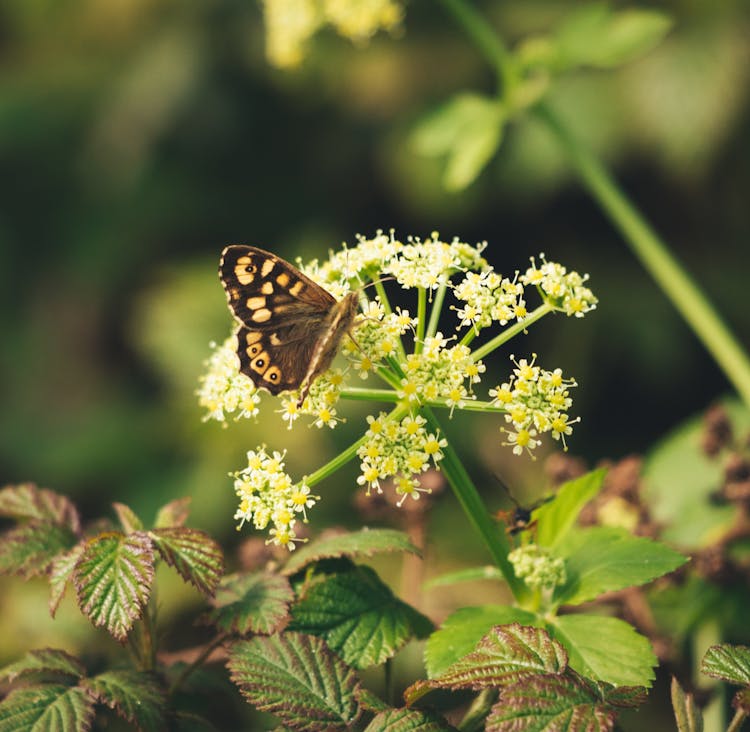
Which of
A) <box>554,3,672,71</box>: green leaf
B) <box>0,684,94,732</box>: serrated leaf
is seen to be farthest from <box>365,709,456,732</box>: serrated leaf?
<box>554,3,672,71</box>: green leaf

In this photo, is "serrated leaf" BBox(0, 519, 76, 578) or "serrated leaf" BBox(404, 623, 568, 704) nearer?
"serrated leaf" BBox(404, 623, 568, 704)

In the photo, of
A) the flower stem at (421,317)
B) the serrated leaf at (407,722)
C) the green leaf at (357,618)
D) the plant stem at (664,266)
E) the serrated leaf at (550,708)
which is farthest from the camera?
the plant stem at (664,266)

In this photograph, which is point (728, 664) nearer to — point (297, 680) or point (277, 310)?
point (297, 680)

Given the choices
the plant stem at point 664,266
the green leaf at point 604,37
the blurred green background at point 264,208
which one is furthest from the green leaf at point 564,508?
the blurred green background at point 264,208

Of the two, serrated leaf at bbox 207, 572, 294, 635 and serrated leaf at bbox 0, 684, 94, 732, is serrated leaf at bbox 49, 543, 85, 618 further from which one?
serrated leaf at bbox 207, 572, 294, 635

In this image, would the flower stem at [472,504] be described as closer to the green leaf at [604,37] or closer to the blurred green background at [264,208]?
the green leaf at [604,37]

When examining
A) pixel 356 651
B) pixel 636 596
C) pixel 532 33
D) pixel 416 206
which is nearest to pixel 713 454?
pixel 636 596

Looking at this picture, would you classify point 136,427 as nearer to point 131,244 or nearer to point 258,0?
point 131,244
